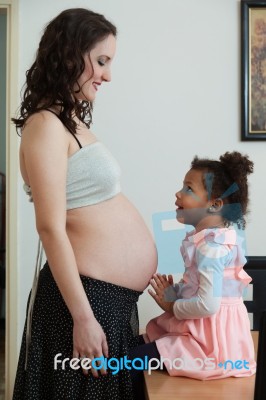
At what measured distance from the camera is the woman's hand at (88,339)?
1.02 meters

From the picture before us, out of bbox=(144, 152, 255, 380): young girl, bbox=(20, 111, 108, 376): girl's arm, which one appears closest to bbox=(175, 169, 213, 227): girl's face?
bbox=(144, 152, 255, 380): young girl

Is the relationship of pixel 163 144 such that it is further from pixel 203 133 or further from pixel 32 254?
pixel 32 254

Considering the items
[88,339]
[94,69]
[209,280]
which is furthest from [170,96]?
[88,339]

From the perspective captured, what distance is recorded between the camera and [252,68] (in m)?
2.07

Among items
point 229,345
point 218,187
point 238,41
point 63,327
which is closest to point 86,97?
point 218,187

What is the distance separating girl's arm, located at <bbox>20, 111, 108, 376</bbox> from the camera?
3.27ft

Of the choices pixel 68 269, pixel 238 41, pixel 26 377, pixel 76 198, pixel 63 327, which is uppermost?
pixel 238 41

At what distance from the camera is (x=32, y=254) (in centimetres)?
214

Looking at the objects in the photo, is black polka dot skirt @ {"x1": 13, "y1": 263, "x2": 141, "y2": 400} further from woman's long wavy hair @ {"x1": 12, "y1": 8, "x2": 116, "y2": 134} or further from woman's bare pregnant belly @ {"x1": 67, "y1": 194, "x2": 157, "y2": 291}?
woman's long wavy hair @ {"x1": 12, "y1": 8, "x2": 116, "y2": 134}

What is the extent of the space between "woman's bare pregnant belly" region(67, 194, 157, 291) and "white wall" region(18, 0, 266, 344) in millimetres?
927

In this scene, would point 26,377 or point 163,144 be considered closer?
point 26,377

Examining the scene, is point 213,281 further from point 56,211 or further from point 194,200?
point 56,211

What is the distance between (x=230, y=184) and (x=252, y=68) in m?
1.10

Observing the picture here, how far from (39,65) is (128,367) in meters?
0.61
